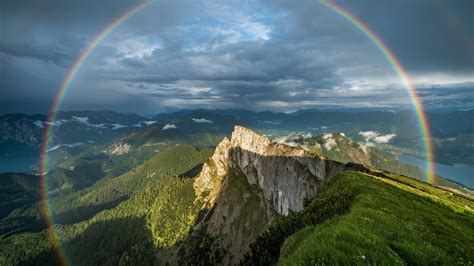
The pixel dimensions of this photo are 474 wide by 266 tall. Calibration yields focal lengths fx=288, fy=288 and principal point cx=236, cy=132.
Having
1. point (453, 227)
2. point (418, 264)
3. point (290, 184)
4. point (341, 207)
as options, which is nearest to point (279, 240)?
point (341, 207)

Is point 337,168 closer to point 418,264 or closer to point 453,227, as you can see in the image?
point 453,227

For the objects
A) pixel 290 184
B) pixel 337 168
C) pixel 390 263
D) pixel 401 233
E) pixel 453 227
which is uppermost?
pixel 390 263

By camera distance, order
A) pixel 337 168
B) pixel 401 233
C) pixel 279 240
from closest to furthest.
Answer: pixel 401 233, pixel 279 240, pixel 337 168

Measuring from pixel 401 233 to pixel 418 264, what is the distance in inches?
232

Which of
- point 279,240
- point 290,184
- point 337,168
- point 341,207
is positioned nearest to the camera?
point 279,240

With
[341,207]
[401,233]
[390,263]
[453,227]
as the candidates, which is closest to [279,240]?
[341,207]

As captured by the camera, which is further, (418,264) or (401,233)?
(401,233)

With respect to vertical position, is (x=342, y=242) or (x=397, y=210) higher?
(x=342, y=242)

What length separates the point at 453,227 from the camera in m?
35.2

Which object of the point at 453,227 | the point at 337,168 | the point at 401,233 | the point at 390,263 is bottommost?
the point at 337,168

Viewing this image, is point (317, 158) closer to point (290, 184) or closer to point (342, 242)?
point (290, 184)

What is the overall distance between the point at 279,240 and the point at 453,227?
22.4m

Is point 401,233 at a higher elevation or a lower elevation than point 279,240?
higher

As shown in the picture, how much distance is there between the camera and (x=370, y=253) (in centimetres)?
1462
